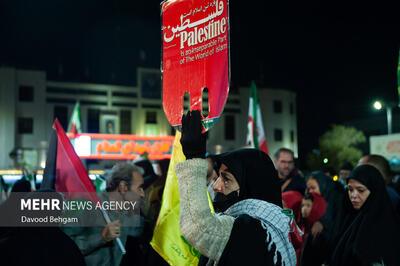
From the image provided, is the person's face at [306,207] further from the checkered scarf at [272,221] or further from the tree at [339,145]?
the tree at [339,145]

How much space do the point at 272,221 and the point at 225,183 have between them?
1.05ft

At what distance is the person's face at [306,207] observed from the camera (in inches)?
194

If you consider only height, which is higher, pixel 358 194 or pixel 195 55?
pixel 195 55

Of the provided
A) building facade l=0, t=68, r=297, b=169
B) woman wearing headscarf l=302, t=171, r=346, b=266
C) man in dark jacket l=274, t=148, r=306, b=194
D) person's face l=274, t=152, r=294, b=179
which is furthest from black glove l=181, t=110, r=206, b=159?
building facade l=0, t=68, r=297, b=169

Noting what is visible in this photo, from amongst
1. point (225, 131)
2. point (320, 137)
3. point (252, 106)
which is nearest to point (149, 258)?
point (252, 106)

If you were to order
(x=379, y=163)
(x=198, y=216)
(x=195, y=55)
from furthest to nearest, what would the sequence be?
(x=379, y=163), (x=195, y=55), (x=198, y=216)

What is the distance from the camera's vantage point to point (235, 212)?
2.14 meters

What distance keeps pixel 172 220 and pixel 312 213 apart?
2.15 meters

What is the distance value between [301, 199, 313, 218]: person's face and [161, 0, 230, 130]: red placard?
2843mm

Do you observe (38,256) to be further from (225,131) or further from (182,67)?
(225,131)

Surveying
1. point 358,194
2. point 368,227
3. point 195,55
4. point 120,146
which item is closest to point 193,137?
point 195,55

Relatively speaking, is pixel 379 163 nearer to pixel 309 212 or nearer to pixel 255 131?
pixel 309 212

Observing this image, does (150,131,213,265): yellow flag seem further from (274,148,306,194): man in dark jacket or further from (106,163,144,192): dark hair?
(274,148,306,194): man in dark jacket

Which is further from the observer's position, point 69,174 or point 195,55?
point 69,174
